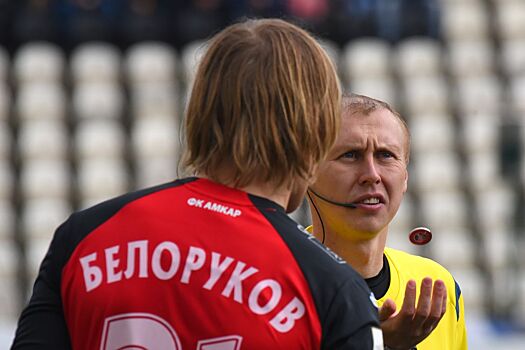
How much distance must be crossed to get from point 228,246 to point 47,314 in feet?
1.17

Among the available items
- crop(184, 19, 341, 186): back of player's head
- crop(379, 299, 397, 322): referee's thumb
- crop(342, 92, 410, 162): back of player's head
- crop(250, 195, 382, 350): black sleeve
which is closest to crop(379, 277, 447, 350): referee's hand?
crop(379, 299, 397, 322): referee's thumb

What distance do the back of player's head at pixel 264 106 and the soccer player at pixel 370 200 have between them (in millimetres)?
865

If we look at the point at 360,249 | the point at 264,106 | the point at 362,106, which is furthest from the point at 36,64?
the point at 264,106

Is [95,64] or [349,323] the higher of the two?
[349,323]

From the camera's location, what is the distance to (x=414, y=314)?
230 cm

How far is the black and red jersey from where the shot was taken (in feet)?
6.50

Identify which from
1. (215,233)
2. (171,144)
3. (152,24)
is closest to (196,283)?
(215,233)

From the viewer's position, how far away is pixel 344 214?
2.98 metres

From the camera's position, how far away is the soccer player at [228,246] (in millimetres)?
1987

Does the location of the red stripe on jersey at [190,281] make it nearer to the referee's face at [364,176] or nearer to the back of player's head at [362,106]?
the referee's face at [364,176]

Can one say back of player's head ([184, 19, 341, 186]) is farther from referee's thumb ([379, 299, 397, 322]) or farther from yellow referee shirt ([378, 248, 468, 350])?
yellow referee shirt ([378, 248, 468, 350])

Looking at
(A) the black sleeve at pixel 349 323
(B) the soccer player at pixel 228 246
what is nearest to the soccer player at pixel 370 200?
(B) the soccer player at pixel 228 246

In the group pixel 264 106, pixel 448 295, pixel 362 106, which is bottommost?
pixel 448 295

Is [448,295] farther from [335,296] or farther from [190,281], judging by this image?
[190,281]
